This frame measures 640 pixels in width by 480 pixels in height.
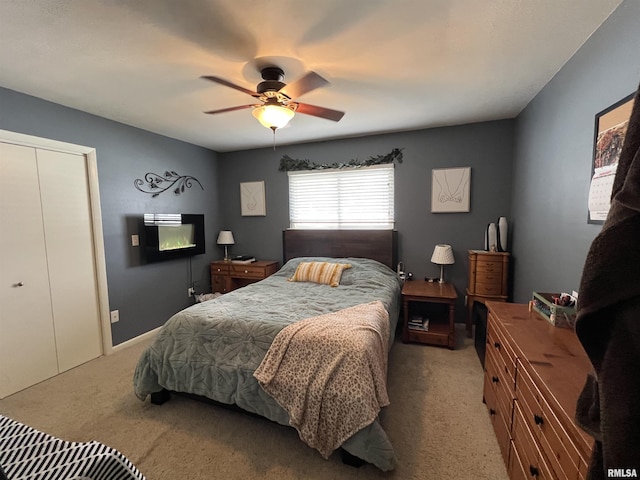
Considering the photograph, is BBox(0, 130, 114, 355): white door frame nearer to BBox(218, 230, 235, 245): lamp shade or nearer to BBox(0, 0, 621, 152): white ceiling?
BBox(0, 0, 621, 152): white ceiling

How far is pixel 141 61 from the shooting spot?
189 centimetres

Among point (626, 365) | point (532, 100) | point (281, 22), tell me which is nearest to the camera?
point (626, 365)

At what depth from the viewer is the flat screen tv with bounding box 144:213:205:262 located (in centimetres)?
338

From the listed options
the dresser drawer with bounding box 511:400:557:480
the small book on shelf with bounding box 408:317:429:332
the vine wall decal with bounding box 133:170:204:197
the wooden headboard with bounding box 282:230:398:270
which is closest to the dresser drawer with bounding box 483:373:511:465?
the dresser drawer with bounding box 511:400:557:480

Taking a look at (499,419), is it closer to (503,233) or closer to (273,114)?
(503,233)

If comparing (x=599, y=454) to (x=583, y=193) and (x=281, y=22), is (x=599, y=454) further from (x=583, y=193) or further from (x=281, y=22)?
(x=281, y=22)

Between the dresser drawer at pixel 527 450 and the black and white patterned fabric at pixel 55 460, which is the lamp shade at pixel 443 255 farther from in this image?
the black and white patterned fabric at pixel 55 460

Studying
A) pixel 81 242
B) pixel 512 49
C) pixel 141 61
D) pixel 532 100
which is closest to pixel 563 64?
pixel 512 49

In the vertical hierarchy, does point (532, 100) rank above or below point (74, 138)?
above

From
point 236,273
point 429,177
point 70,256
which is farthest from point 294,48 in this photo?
point 236,273

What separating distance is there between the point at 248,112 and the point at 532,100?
272cm

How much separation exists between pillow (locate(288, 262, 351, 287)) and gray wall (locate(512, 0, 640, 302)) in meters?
1.85

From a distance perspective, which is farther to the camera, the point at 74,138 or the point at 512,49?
the point at 74,138

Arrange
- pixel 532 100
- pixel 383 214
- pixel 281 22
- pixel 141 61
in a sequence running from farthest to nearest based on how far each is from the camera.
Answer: pixel 383 214 < pixel 532 100 < pixel 141 61 < pixel 281 22
